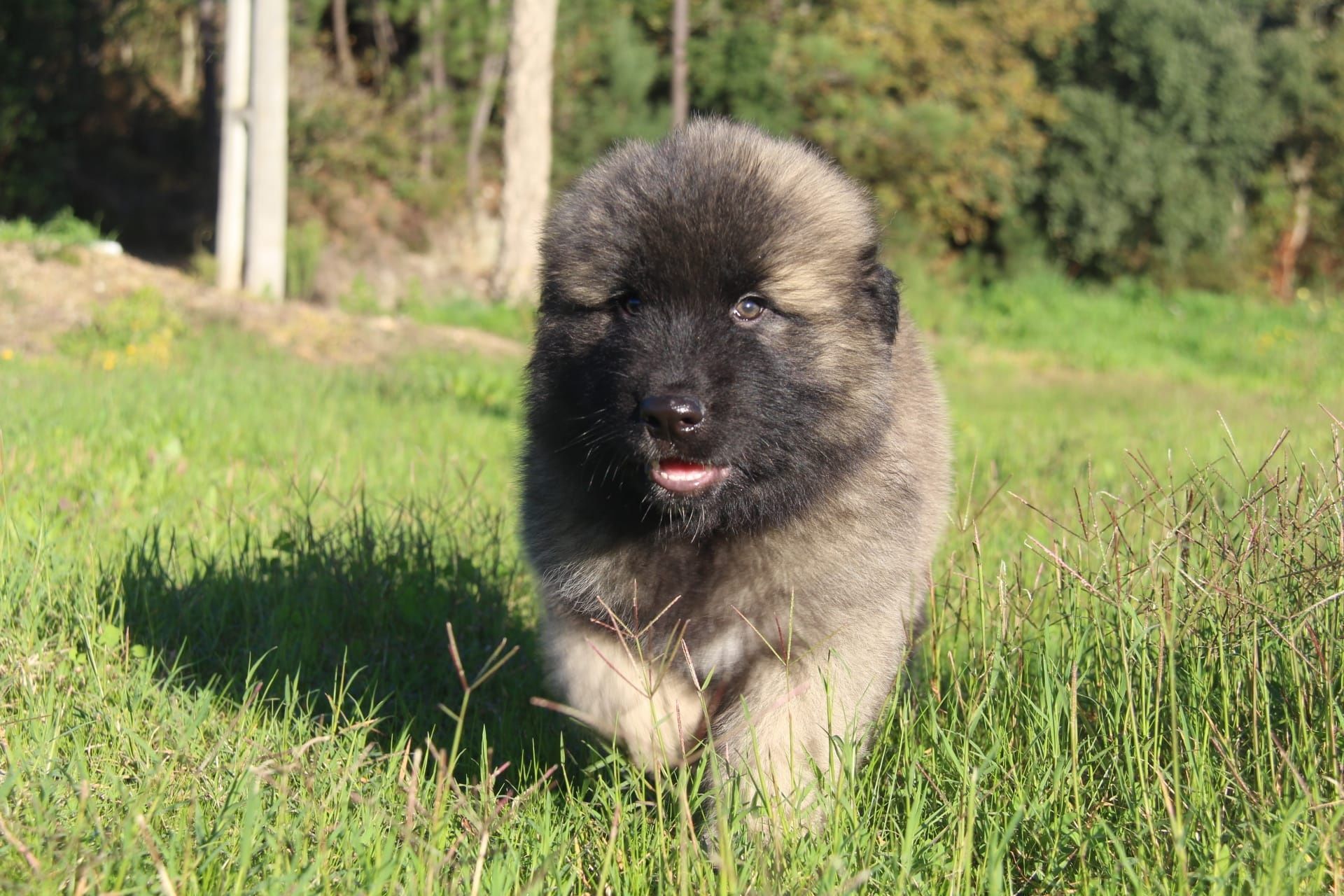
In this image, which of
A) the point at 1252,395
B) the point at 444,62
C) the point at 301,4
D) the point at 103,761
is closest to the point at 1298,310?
the point at 1252,395

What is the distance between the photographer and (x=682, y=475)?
8.11 feet

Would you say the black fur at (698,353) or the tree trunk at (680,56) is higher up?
the tree trunk at (680,56)

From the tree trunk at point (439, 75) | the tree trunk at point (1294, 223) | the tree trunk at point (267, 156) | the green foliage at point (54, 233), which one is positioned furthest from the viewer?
the tree trunk at point (1294, 223)

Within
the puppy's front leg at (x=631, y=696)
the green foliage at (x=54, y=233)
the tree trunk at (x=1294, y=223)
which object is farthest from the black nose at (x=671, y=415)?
the tree trunk at (x=1294, y=223)

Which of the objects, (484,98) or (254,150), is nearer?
(254,150)

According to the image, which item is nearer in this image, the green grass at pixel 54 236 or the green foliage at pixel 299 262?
the green grass at pixel 54 236

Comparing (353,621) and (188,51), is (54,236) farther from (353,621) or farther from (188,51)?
(188,51)

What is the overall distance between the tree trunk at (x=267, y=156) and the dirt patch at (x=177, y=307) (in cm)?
66

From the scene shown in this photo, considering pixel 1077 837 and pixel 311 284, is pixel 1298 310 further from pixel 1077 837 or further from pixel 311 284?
pixel 1077 837

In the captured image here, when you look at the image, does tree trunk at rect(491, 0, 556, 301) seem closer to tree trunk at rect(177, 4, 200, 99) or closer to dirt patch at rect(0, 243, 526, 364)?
dirt patch at rect(0, 243, 526, 364)

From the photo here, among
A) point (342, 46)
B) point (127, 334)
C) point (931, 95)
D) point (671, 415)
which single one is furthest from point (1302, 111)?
point (671, 415)

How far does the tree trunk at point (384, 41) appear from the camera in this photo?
18672mm

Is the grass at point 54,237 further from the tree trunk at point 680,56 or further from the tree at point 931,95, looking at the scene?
the tree at point 931,95

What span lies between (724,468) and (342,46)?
58.7ft
